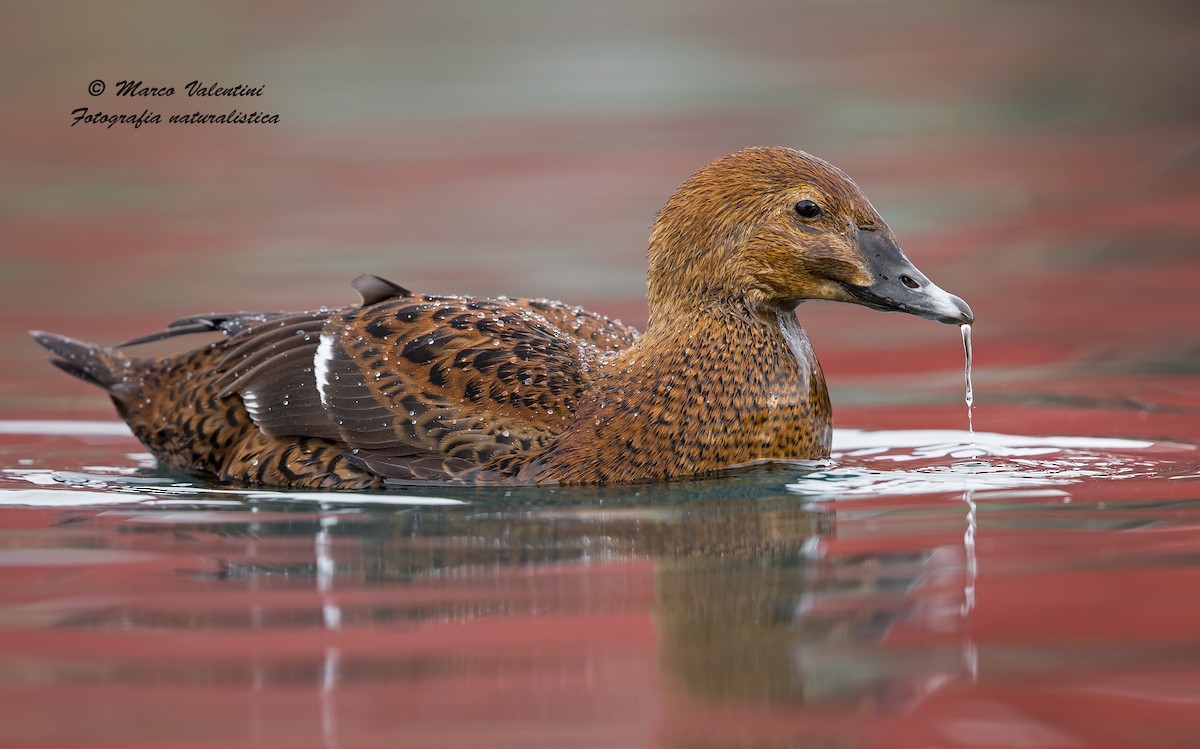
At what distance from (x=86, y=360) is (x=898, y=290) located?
11.0ft

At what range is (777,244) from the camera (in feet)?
22.2

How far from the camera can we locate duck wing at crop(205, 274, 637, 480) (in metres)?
6.53

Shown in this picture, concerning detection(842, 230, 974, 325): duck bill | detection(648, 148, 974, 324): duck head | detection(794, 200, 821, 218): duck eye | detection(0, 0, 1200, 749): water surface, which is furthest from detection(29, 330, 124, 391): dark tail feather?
detection(842, 230, 974, 325): duck bill

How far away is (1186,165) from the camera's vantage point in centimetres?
1338

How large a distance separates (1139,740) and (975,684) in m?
0.43

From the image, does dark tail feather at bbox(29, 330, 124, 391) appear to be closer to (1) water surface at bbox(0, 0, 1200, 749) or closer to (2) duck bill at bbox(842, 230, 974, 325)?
(1) water surface at bbox(0, 0, 1200, 749)

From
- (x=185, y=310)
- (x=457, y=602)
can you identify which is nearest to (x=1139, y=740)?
(x=457, y=602)

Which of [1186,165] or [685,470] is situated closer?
[685,470]

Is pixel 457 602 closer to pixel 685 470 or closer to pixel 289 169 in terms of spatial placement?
pixel 685 470

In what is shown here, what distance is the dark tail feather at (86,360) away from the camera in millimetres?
7539

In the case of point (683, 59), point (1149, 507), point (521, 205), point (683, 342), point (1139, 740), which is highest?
point (683, 59)
